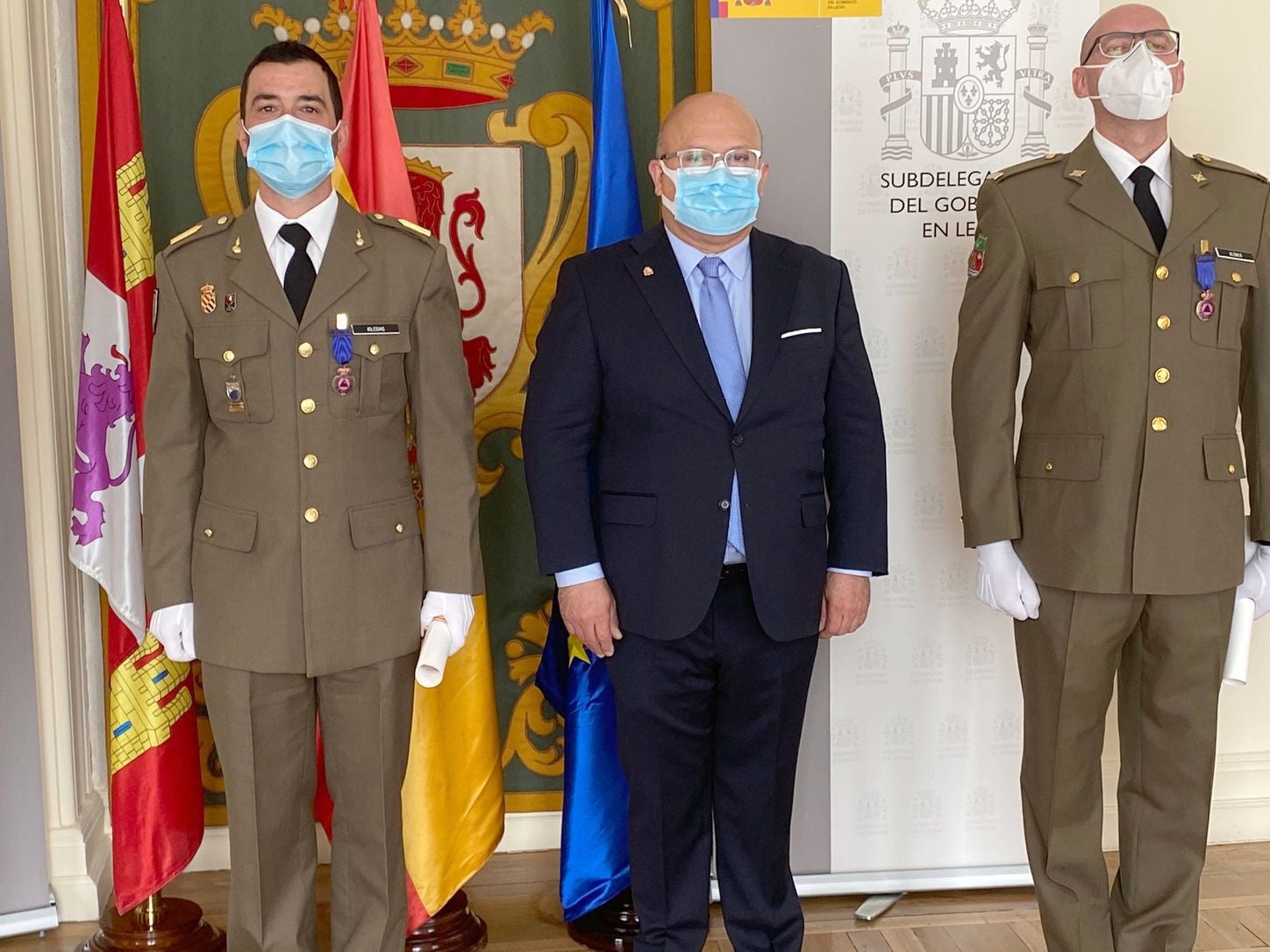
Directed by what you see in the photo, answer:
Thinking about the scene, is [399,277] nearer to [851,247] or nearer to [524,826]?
[851,247]

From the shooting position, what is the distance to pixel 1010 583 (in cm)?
243

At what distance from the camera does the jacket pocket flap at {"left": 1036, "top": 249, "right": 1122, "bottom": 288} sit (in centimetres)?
235

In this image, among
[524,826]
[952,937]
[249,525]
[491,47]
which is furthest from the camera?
[524,826]

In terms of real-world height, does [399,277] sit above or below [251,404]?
above

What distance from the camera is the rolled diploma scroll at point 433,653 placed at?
2.20 metres

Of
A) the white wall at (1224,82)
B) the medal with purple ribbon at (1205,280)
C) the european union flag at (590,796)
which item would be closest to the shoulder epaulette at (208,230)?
the european union flag at (590,796)

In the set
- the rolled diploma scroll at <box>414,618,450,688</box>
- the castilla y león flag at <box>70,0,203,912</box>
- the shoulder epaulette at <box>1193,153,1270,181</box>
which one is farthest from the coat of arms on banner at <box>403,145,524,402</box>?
the shoulder epaulette at <box>1193,153,1270,181</box>

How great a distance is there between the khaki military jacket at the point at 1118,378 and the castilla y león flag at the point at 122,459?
1657 millimetres

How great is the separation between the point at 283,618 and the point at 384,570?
0.19 meters

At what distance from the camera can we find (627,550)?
2.35 m

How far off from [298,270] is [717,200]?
75 centimetres

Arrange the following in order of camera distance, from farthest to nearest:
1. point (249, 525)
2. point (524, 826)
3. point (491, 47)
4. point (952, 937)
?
point (524, 826), point (491, 47), point (952, 937), point (249, 525)

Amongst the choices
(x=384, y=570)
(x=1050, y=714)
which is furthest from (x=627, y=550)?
(x=1050, y=714)

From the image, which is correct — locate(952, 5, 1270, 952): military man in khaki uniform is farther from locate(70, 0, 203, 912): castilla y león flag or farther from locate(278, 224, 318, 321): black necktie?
locate(70, 0, 203, 912): castilla y león flag
